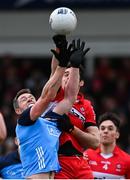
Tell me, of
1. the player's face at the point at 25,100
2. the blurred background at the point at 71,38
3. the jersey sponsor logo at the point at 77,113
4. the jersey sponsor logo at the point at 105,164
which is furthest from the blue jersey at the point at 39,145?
the blurred background at the point at 71,38

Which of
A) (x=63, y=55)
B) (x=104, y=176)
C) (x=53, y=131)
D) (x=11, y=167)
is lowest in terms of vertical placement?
(x=104, y=176)

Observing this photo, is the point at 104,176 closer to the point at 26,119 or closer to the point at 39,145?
the point at 39,145

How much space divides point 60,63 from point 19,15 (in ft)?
36.1

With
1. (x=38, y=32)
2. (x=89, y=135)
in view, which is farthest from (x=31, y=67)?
(x=89, y=135)

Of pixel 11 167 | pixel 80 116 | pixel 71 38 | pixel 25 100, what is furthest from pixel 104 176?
pixel 71 38

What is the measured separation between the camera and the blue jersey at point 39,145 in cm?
839

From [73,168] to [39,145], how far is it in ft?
2.11

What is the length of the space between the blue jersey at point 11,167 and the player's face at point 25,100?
3.32 feet

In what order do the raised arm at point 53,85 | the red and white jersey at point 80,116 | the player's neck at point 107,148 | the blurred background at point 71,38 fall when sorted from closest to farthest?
the raised arm at point 53,85 → the red and white jersey at point 80,116 → the player's neck at point 107,148 → the blurred background at point 71,38

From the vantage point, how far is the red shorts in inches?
348

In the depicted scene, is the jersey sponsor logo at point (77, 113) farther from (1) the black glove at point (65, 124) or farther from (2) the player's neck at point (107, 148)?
(2) the player's neck at point (107, 148)

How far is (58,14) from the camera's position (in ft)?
27.6

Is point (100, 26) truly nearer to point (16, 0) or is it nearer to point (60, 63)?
point (16, 0)

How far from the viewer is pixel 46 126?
8.45 m
